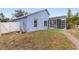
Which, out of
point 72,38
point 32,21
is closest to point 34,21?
point 32,21

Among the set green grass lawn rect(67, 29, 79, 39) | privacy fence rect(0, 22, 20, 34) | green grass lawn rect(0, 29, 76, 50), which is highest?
privacy fence rect(0, 22, 20, 34)

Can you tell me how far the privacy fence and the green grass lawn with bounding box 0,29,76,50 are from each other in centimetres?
5

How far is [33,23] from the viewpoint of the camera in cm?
388

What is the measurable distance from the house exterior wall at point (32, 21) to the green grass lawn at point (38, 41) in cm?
5

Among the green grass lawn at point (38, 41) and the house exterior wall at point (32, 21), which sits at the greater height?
the house exterior wall at point (32, 21)

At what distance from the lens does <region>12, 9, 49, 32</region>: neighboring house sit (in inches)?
152

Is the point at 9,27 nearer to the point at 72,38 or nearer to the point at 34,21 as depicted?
the point at 34,21

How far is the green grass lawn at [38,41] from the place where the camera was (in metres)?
3.87

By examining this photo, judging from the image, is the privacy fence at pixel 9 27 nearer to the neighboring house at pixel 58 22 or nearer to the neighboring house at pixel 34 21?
the neighboring house at pixel 34 21

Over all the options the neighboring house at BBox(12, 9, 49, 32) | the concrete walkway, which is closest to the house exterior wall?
the neighboring house at BBox(12, 9, 49, 32)

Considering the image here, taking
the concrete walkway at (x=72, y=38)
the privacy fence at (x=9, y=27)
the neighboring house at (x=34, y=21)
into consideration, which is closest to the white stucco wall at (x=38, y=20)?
the neighboring house at (x=34, y=21)

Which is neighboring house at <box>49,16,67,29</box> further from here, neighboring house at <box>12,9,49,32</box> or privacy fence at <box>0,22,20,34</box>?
privacy fence at <box>0,22,20,34</box>

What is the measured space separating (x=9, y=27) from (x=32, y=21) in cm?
24
